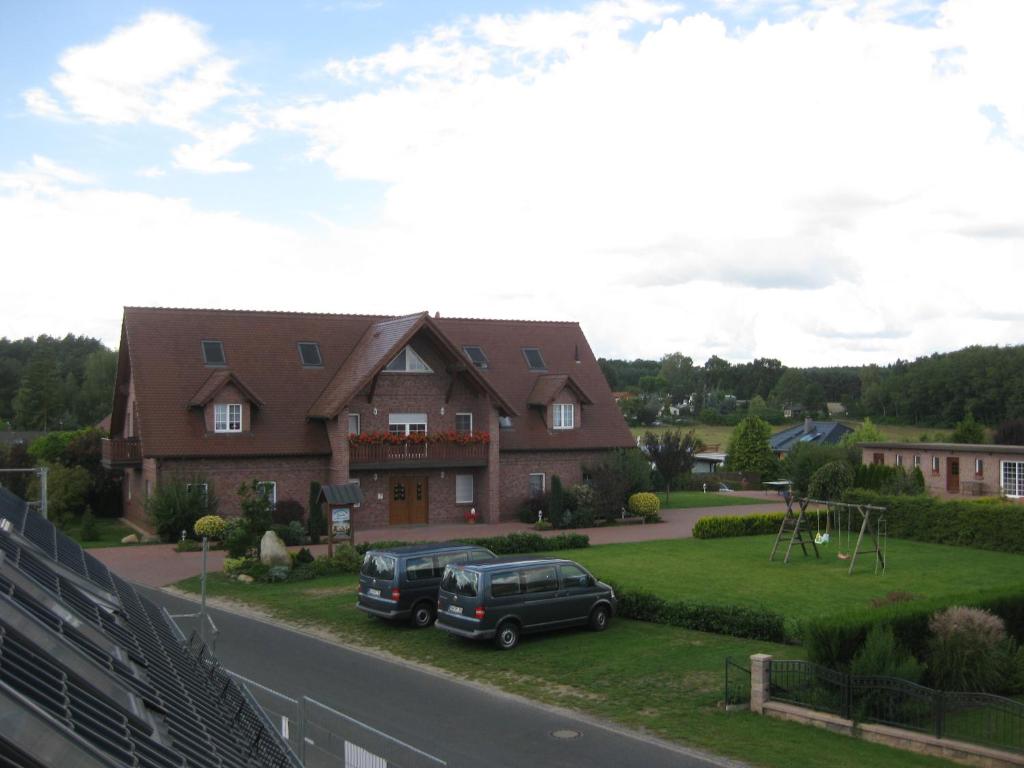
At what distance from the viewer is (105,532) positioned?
39.1 metres

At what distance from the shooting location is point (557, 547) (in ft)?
112

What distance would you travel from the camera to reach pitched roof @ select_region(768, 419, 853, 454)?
77.8m

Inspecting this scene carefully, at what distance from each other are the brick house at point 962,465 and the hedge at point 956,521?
10707 millimetres

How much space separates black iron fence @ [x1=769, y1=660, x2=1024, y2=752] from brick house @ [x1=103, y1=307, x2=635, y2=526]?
1048 inches

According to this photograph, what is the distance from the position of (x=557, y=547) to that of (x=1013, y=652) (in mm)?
18838

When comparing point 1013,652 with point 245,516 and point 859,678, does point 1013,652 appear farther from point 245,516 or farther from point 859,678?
point 245,516

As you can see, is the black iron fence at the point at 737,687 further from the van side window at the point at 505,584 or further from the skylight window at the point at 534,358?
the skylight window at the point at 534,358

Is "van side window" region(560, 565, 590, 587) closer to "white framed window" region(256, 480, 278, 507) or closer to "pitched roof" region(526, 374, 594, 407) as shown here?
"white framed window" region(256, 480, 278, 507)

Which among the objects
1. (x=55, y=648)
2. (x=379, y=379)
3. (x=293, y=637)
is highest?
(x=379, y=379)

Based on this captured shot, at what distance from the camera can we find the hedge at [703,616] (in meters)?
19.5

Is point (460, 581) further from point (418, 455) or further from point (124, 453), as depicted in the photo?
point (124, 453)

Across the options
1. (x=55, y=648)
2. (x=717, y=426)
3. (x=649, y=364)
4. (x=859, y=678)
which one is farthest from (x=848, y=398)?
(x=55, y=648)

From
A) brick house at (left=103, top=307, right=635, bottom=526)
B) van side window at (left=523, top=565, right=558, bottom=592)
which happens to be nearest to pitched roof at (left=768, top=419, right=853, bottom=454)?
brick house at (left=103, top=307, right=635, bottom=526)

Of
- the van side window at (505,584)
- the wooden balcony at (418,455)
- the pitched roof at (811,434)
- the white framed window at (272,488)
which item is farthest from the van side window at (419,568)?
the pitched roof at (811,434)
